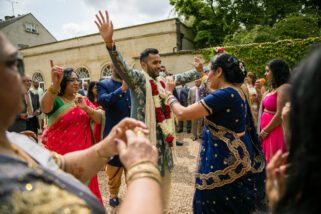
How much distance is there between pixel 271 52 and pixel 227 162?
31.5 feet

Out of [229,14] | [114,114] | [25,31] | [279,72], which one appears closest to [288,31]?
[229,14]

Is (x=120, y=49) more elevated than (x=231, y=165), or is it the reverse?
(x=120, y=49)

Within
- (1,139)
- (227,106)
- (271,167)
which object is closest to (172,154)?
(227,106)

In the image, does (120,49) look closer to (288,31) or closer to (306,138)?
(288,31)

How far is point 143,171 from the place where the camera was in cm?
98

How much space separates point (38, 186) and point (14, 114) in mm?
265

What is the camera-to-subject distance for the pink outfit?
11.4ft

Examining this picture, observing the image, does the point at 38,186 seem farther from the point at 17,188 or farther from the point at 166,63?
the point at 166,63

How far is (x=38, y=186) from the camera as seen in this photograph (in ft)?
2.81

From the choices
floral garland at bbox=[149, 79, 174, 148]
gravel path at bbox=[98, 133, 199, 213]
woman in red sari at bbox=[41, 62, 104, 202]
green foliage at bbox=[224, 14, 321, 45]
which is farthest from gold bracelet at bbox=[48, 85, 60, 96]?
green foliage at bbox=[224, 14, 321, 45]

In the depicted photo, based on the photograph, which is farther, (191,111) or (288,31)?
(288,31)

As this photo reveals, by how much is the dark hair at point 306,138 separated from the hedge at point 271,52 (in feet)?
31.5

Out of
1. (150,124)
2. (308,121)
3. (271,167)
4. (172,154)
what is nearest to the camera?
(308,121)

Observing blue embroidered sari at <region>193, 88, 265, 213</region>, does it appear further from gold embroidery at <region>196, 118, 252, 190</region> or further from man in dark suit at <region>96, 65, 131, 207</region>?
man in dark suit at <region>96, 65, 131, 207</region>
